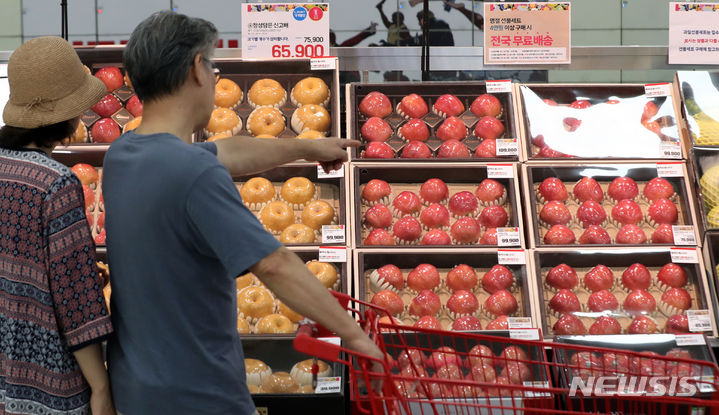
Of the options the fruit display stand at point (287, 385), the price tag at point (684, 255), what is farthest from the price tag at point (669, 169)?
the fruit display stand at point (287, 385)

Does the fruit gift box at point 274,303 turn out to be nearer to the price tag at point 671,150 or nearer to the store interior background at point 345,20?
the price tag at point 671,150

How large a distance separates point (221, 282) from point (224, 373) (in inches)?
7.6

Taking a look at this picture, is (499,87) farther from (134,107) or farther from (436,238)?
(134,107)

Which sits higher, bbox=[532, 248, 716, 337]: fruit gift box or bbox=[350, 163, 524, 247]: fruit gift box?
bbox=[350, 163, 524, 247]: fruit gift box

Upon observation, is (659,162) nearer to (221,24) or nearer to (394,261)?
(394,261)

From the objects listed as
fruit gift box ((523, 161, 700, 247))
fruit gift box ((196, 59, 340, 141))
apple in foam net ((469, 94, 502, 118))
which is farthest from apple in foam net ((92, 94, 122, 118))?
fruit gift box ((523, 161, 700, 247))

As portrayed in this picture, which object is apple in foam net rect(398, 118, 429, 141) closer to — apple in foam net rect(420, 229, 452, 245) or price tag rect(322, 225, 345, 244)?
apple in foam net rect(420, 229, 452, 245)

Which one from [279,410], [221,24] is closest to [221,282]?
[279,410]

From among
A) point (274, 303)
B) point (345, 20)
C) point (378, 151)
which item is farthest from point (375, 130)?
point (345, 20)

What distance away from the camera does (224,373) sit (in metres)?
1.52

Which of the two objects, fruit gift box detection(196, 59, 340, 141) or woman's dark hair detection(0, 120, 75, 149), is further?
fruit gift box detection(196, 59, 340, 141)

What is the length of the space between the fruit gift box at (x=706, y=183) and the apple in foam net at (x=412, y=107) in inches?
49.2

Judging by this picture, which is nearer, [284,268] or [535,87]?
[284,268]

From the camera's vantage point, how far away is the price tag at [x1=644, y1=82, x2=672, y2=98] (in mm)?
3473
